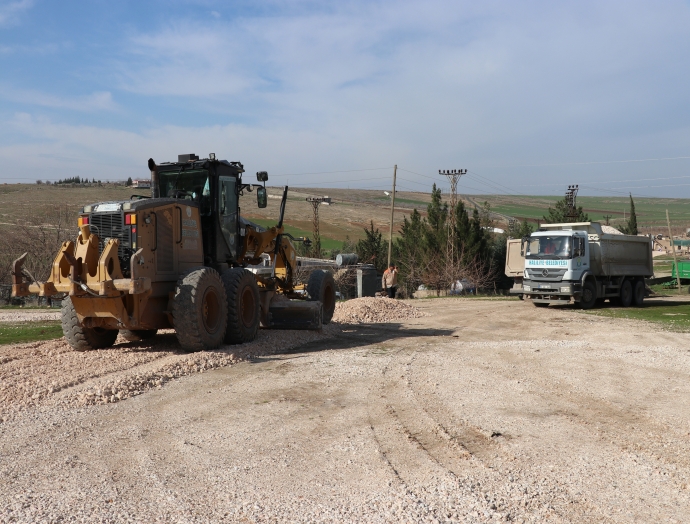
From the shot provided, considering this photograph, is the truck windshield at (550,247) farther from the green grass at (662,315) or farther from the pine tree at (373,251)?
the pine tree at (373,251)

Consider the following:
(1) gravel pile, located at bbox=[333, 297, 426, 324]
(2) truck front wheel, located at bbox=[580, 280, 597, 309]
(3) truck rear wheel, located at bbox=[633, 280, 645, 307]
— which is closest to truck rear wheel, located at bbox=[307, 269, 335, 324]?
(1) gravel pile, located at bbox=[333, 297, 426, 324]

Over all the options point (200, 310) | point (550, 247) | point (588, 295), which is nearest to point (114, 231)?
point (200, 310)

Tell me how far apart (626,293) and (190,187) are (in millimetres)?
19908

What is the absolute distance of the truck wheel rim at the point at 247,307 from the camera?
12875 millimetres

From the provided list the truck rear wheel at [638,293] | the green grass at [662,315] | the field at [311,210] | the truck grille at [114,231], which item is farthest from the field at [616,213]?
the truck grille at [114,231]

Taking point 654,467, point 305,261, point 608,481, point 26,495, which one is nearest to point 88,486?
point 26,495

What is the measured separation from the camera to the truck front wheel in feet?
78.2

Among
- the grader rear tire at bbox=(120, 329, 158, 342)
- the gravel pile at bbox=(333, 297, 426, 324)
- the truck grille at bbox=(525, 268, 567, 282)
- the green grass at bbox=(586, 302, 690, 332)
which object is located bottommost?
the green grass at bbox=(586, 302, 690, 332)

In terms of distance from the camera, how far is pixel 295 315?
1458 centimetres

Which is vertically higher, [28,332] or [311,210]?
[311,210]

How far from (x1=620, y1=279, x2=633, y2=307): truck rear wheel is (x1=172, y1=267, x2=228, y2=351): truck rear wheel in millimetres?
19503

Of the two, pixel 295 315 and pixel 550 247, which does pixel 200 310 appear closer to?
pixel 295 315

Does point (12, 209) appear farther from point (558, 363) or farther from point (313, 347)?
point (558, 363)

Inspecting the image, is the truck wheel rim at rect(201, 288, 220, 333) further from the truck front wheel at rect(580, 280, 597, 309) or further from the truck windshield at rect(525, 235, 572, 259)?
the truck front wheel at rect(580, 280, 597, 309)
